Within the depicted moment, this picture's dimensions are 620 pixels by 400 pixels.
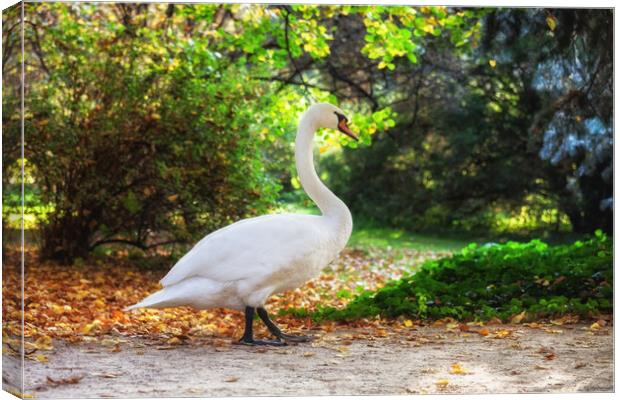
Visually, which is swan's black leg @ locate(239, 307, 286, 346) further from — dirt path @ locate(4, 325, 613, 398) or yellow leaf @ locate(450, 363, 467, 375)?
yellow leaf @ locate(450, 363, 467, 375)

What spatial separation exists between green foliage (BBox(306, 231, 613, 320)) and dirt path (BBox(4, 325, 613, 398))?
2.69 feet

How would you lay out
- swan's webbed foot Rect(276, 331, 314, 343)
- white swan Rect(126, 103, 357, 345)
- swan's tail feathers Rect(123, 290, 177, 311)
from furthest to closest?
swan's webbed foot Rect(276, 331, 314, 343) < white swan Rect(126, 103, 357, 345) < swan's tail feathers Rect(123, 290, 177, 311)

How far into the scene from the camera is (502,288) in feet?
23.6

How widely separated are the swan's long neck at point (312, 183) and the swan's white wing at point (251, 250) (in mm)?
198

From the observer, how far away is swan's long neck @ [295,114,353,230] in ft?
18.3

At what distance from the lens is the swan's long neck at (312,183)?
18.3ft

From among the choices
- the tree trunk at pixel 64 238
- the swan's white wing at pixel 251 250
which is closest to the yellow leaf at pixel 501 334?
the swan's white wing at pixel 251 250

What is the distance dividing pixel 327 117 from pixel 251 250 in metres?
1.06

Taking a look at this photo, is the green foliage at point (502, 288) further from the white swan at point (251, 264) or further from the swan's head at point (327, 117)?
the swan's head at point (327, 117)

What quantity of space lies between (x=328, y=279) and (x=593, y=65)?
452cm

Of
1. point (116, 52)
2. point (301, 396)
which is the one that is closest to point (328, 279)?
point (116, 52)

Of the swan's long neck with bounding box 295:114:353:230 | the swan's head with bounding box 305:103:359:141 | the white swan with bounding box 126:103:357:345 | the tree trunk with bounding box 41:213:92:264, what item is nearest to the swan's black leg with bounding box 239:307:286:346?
the white swan with bounding box 126:103:357:345

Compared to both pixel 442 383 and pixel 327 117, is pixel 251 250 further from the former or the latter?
pixel 442 383

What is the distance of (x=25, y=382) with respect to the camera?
458cm
